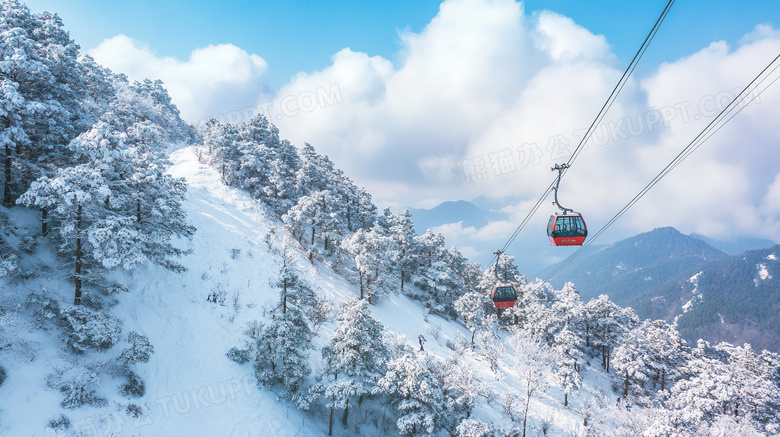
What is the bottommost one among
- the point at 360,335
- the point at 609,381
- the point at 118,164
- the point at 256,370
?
the point at 609,381

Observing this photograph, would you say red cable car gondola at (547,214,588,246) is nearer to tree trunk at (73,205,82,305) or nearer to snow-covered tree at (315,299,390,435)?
snow-covered tree at (315,299,390,435)

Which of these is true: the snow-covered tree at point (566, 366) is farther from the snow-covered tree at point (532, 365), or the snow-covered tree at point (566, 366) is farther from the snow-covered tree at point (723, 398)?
the snow-covered tree at point (723, 398)

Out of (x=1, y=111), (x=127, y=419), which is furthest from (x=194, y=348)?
(x=1, y=111)

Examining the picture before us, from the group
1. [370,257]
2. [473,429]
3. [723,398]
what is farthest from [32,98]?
[723,398]

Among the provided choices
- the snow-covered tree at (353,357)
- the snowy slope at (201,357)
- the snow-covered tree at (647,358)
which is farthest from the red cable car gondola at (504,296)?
the snow-covered tree at (647,358)

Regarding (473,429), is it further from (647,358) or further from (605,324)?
(605,324)

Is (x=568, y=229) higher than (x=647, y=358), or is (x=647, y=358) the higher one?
(x=568, y=229)

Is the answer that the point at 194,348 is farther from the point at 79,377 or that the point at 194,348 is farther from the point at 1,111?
the point at 1,111

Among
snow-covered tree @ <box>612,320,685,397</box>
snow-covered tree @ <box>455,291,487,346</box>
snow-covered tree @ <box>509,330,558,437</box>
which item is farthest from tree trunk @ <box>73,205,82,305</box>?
snow-covered tree @ <box>612,320,685,397</box>
